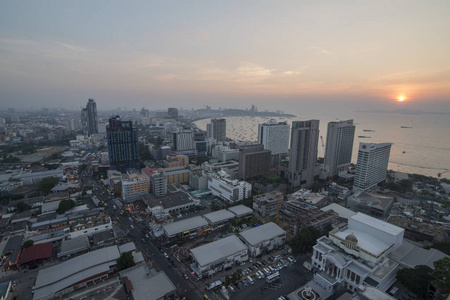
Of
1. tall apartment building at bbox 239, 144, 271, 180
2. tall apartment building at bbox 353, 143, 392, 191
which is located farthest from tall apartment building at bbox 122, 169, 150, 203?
tall apartment building at bbox 353, 143, 392, 191

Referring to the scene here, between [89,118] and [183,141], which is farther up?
[89,118]

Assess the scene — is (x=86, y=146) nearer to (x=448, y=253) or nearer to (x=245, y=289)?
(x=245, y=289)

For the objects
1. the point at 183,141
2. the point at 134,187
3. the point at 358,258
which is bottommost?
the point at 134,187

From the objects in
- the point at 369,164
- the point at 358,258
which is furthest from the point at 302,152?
the point at 358,258

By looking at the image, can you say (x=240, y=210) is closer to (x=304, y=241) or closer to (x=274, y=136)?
(x=304, y=241)

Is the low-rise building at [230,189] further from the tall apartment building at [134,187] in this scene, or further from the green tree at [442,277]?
the green tree at [442,277]

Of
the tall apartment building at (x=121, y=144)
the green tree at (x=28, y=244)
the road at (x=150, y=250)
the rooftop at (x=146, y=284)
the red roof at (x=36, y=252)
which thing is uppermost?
the tall apartment building at (x=121, y=144)

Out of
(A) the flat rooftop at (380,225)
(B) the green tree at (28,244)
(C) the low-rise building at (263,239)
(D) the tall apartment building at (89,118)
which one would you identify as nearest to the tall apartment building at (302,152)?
(C) the low-rise building at (263,239)
